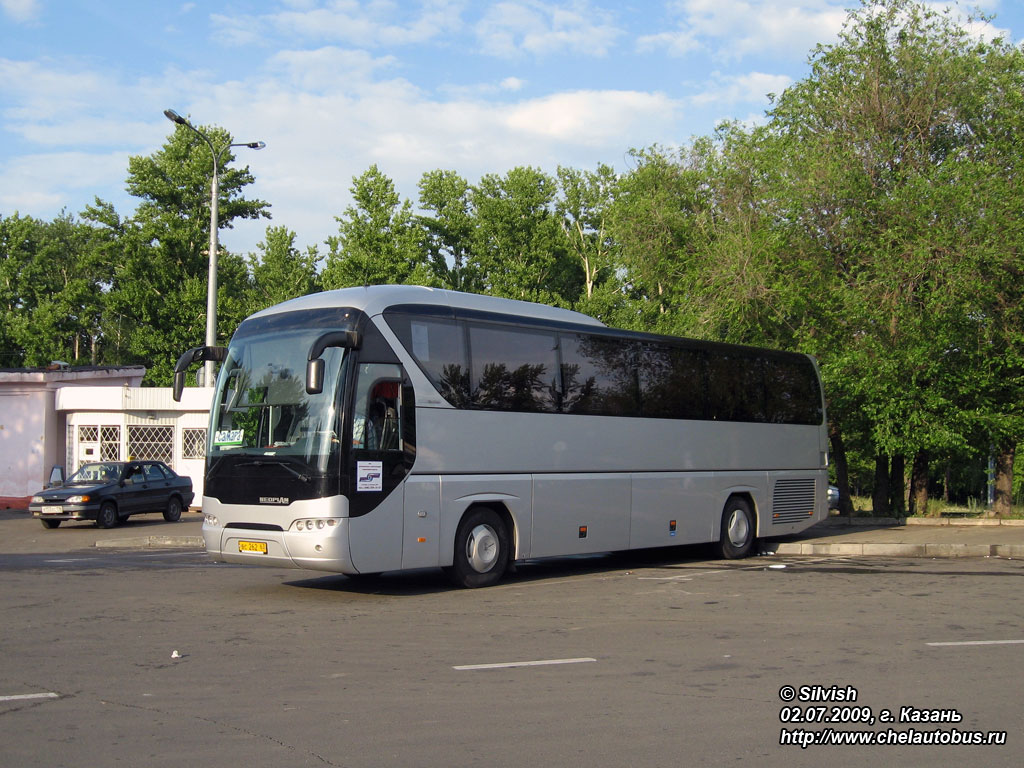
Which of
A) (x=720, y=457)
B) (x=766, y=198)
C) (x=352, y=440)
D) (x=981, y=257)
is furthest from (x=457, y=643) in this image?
(x=766, y=198)

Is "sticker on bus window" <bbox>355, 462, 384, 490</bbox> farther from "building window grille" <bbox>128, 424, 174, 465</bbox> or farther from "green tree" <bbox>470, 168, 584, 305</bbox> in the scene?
"green tree" <bbox>470, 168, 584, 305</bbox>

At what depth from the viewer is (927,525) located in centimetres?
2364

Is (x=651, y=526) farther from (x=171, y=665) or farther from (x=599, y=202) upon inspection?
(x=599, y=202)

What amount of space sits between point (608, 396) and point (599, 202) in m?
53.7

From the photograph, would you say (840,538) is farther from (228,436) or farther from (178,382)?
(178,382)

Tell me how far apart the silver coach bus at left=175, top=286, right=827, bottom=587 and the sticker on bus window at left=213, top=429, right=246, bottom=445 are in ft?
0.05

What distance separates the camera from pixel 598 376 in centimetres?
1576

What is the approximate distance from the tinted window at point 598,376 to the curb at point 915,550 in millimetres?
5359

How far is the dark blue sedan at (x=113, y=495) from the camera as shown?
82.1ft

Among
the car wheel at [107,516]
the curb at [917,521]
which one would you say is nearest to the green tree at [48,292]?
the car wheel at [107,516]

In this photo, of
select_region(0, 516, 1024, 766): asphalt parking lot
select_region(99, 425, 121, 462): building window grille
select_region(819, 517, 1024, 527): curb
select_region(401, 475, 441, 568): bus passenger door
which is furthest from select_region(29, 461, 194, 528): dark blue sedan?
select_region(819, 517, 1024, 527): curb

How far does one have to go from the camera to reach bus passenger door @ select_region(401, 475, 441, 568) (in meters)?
12.7

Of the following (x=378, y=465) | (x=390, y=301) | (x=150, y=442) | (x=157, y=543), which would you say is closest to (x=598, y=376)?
(x=390, y=301)

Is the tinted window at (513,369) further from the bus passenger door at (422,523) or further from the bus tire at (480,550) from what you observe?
the bus tire at (480,550)
